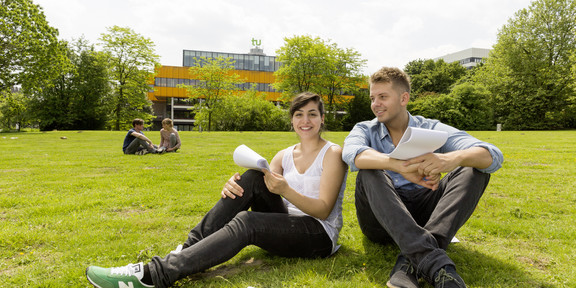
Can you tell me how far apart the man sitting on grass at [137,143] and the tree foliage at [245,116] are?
28.1m

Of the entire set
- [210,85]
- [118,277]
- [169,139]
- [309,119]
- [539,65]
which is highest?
[539,65]

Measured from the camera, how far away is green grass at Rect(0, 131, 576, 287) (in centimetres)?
271

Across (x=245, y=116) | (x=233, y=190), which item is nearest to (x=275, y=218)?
(x=233, y=190)

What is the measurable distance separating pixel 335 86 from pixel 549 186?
4064 centimetres

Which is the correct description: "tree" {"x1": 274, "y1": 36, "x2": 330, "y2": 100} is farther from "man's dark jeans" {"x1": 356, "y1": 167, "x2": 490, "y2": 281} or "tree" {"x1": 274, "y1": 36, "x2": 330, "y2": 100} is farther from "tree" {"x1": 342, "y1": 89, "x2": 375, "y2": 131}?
"man's dark jeans" {"x1": 356, "y1": 167, "x2": 490, "y2": 281}

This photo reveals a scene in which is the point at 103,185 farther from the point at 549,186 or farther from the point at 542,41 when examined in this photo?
the point at 542,41

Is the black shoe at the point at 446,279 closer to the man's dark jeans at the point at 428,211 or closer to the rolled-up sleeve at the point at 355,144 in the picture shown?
the man's dark jeans at the point at 428,211

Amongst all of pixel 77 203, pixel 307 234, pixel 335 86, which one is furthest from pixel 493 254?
pixel 335 86

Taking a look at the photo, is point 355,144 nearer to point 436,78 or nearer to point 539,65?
point 539,65

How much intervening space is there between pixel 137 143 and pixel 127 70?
1389 inches

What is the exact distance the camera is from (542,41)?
121 ft

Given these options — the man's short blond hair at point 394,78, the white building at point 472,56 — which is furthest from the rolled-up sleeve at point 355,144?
the white building at point 472,56

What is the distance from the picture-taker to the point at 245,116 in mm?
41719

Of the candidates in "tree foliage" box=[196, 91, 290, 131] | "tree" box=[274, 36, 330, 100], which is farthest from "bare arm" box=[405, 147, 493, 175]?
"tree" box=[274, 36, 330, 100]
